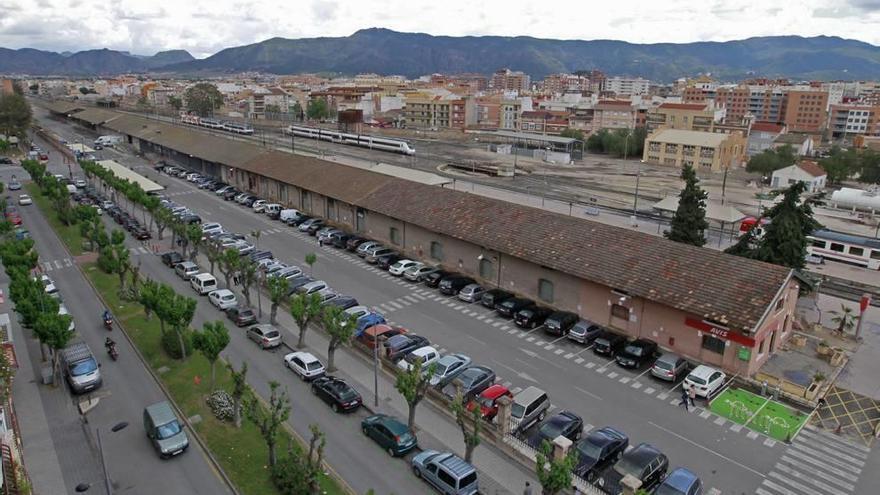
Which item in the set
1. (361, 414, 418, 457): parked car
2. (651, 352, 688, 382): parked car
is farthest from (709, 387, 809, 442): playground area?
(361, 414, 418, 457): parked car

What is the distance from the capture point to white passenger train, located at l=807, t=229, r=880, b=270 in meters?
50.7

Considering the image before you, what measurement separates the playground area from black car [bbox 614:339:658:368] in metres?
4.09

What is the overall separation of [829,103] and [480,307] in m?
198

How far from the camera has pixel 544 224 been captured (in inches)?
1587

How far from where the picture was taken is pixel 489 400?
1000 inches

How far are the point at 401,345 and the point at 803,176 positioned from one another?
88.1 meters

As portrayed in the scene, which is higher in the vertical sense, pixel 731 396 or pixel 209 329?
pixel 209 329

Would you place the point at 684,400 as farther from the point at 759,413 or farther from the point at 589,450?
the point at 589,450

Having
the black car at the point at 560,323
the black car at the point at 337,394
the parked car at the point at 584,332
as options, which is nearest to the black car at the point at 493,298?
the black car at the point at 560,323

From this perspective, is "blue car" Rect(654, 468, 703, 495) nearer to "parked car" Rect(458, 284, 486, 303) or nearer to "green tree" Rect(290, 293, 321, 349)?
"green tree" Rect(290, 293, 321, 349)

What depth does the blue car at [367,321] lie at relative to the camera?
107 feet

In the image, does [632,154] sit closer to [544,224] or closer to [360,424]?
[544,224]

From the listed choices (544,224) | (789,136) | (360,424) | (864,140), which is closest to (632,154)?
(789,136)

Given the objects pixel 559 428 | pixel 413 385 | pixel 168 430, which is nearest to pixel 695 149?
pixel 559 428
